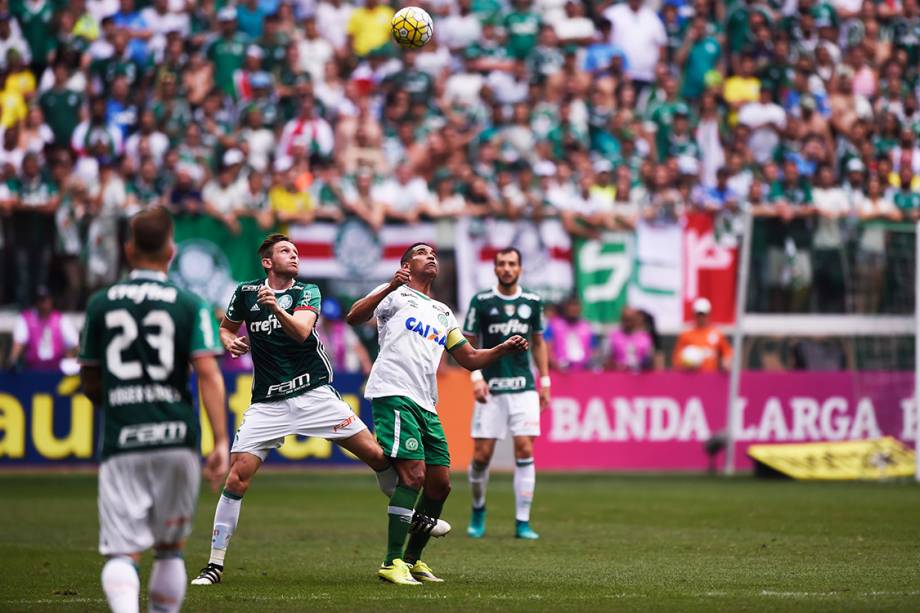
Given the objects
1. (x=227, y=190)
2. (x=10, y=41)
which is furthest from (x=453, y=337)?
(x=10, y=41)

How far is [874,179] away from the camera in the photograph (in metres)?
25.8

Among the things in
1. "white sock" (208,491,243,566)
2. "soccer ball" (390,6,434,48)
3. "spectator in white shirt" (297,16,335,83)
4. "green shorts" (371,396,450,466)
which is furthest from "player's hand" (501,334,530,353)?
"spectator in white shirt" (297,16,335,83)

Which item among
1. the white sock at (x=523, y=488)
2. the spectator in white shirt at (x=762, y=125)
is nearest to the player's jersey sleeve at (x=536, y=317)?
the white sock at (x=523, y=488)

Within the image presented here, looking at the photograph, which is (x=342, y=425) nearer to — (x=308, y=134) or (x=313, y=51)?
(x=308, y=134)

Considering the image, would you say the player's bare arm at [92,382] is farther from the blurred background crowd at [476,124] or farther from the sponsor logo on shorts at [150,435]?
the blurred background crowd at [476,124]

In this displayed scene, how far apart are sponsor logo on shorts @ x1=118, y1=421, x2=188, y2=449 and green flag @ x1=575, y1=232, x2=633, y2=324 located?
1598 cm

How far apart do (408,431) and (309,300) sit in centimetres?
123

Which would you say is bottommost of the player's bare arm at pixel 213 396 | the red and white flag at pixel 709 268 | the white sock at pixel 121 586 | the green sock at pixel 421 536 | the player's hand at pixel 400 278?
the green sock at pixel 421 536

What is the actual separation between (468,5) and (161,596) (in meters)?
21.3

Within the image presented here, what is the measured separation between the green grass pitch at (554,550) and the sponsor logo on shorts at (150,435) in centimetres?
213

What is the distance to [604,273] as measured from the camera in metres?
23.3

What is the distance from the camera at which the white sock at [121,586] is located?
7379mm

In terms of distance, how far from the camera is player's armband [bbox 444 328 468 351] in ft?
37.7

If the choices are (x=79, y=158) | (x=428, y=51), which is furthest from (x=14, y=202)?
(x=428, y=51)
